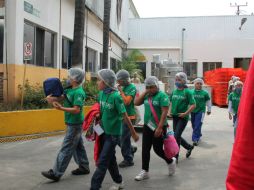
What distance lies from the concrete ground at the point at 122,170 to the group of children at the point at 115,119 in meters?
0.21

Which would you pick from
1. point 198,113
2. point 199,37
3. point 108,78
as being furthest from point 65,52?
point 199,37

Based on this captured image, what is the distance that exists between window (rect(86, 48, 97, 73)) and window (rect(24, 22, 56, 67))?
227 inches

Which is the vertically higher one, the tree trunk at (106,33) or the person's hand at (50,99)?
the tree trunk at (106,33)

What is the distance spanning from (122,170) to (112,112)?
69.4 inches

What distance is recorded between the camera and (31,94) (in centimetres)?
1169


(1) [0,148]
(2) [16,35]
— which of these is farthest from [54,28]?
(1) [0,148]

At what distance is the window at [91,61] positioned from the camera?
21473mm

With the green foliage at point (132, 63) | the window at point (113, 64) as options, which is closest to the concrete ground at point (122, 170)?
the green foliage at point (132, 63)

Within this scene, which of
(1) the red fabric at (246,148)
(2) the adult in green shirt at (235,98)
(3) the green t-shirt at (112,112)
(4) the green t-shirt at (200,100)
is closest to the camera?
(1) the red fabric at (246,148)

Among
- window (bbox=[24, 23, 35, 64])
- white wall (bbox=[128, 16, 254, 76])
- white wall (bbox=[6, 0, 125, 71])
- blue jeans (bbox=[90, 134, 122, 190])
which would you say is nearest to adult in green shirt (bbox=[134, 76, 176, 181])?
blue jeans (bbox=[90, 134, 122, 190])

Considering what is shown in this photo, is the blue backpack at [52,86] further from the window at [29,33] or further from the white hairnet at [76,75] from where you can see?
the window at [29,33]

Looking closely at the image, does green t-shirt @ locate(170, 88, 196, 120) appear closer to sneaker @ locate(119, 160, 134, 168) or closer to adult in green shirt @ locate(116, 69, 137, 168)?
adult in green shirt @ locate(116, 69, 137, 168)

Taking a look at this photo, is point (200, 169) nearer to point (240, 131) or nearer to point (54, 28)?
point (240, 131)

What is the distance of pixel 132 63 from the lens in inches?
1214
